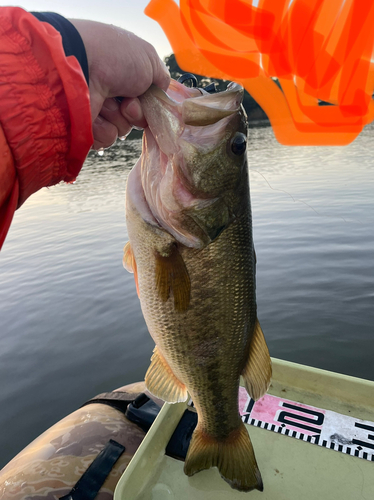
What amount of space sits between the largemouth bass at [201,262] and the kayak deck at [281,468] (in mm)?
136

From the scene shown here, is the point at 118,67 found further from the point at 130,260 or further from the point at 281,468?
the point at 281,468

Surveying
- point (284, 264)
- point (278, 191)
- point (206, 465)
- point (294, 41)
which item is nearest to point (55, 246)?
point (284, 264)

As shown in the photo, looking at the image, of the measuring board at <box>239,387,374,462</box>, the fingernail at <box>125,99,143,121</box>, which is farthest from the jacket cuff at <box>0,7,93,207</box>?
the measuring board at <box>239,387,374,462</box>

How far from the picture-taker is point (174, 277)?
65.4 inches

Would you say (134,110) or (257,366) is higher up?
(134,110)

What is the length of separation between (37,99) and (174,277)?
930 millimetres

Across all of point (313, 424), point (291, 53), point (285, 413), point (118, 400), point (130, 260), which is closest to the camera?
point (130, 260)

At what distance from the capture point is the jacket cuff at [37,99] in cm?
92

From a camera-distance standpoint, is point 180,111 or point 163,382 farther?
point 163,382

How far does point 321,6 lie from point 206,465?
3.69 m

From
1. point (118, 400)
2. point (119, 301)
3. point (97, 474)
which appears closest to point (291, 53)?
point (118, 400)

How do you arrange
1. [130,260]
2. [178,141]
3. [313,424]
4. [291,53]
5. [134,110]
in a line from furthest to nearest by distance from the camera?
1. [291,53]
2. [313,424]
3. [130,260]
4. [178,141]
5. [134,110]

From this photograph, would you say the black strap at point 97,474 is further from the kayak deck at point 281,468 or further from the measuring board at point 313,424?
the measuring board at point 313,424

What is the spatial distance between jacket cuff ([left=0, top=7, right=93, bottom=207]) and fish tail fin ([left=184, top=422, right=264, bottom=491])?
1588 millimetres
